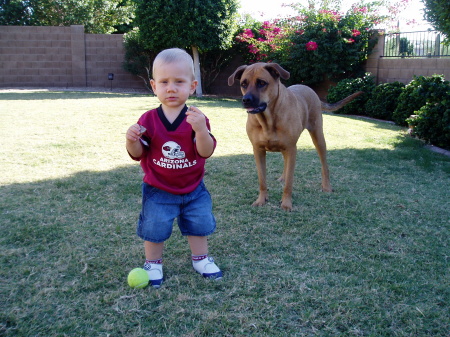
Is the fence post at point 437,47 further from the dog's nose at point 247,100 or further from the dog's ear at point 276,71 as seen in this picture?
the dog's nose at point 247,100

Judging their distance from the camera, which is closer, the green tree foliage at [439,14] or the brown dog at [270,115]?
the brown dog at [270,115]

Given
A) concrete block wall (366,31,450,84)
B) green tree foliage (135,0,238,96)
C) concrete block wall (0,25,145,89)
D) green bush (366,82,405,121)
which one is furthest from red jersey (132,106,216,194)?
concrete block wall (0,25,145,89)

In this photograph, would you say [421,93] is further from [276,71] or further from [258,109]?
[258,109]

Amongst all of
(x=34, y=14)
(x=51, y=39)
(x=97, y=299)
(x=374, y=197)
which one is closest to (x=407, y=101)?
(x=374, y=197)

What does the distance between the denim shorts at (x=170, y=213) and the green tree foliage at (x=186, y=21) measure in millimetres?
14408

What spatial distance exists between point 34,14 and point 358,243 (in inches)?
1118

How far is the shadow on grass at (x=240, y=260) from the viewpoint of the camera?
229 cm

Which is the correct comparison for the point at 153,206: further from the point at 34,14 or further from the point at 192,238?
the point at 34,14

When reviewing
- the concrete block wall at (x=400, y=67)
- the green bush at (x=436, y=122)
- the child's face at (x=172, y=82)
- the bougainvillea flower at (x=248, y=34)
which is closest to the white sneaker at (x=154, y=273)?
the child's face at (x=172, y=82)

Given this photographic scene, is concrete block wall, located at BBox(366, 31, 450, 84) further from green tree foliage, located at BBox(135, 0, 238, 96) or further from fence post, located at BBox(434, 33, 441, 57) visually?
green tree foliage, located at BBox(135, 0, 238, 96)

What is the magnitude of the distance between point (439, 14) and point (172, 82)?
615 centimetres

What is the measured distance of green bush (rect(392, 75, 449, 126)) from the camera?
25.3 feet

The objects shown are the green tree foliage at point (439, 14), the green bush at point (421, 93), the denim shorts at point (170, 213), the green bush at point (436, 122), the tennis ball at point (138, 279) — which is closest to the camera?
the tennis ball at point (138, 279)

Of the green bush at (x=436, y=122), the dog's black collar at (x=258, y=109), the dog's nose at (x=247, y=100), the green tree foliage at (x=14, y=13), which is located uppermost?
the green tree foliage at (x=14, y=13)
